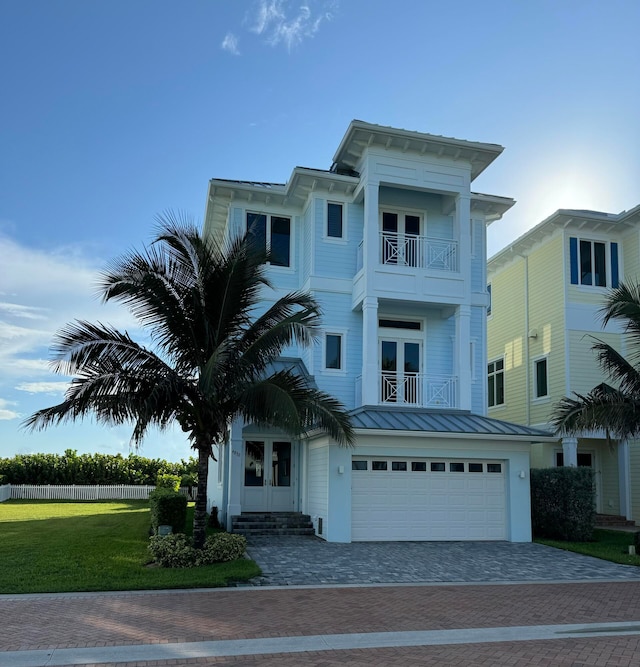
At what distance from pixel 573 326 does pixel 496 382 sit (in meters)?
5.35

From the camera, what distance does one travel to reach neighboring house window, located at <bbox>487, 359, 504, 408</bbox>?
27547mm

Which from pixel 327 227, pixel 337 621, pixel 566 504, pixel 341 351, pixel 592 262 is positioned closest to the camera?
pixel 337 621

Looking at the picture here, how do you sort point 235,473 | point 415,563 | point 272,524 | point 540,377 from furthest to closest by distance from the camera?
point 540,377 < point 235,473 < point 272,524 < point 415,563

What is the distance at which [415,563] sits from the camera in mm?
13867

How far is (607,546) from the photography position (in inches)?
672

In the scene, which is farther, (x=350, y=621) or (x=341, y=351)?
(x=341, y=351)

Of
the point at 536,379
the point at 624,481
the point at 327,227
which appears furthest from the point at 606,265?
the point at 327,227

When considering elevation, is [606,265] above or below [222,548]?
above

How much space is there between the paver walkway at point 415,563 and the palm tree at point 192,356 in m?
2.15

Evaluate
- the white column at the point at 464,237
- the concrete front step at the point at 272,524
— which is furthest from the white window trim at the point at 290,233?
the concrete front step at the point at 272,524

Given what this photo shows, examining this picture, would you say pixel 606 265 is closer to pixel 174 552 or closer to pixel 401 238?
pixel 401 238

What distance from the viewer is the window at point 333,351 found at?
2000 cm

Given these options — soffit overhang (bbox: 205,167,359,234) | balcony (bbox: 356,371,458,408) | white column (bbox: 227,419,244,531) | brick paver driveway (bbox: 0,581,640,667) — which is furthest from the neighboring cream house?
brick paver driveway (bbox: 0,581,640,667)

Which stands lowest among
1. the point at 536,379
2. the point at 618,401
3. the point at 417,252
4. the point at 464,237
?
the point at 618,401
